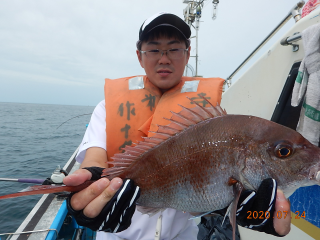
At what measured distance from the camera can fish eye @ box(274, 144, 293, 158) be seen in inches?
48.7

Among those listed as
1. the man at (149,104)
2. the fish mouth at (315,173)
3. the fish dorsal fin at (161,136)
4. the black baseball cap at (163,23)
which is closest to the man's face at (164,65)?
the man at (149,104)

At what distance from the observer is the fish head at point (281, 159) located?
3.92 ft

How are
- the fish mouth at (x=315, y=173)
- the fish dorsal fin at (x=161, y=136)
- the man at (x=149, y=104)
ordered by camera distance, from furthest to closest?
the man at (x=149, y=104) → the fish dorsal fin at (x=161, y=136) → the fish mouth at (x=315, y=173)

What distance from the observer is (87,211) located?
4.30 feet

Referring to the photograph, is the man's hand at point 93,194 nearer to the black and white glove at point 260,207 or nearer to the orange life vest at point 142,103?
the orange life vest at point 142,103

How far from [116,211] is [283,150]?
123 centimetres

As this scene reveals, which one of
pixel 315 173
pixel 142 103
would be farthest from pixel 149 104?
pixel 315 173

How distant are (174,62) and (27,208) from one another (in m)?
6.79

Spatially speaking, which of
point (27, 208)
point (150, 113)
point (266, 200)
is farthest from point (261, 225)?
point (27, 208)

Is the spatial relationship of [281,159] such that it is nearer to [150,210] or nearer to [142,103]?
[150,210]

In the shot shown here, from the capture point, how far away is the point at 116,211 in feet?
4.45

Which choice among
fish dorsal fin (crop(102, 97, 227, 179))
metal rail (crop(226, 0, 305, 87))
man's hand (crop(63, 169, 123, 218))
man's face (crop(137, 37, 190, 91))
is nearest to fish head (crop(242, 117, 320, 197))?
fish dorsal fin (crop(102, 97, 227, 179))

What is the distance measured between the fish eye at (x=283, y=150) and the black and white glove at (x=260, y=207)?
184mm
